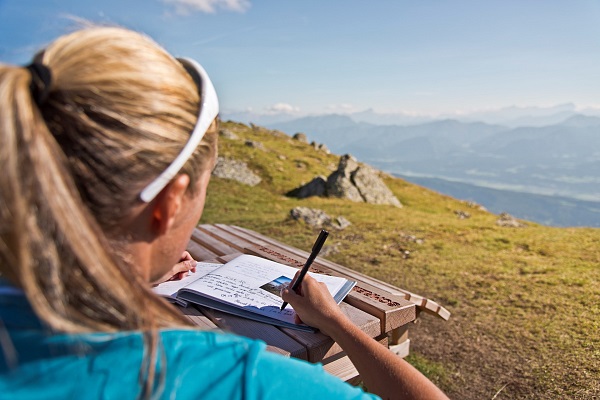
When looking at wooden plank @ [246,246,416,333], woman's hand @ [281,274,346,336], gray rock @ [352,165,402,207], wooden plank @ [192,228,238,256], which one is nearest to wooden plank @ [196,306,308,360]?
woman's hand @ [281,274,346,336]

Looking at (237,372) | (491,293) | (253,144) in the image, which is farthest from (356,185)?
(237,372)

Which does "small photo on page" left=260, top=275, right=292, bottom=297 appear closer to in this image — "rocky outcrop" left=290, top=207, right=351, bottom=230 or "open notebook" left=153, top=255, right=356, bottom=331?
"open notebook" left=153, top=255, right=356, bottom=331

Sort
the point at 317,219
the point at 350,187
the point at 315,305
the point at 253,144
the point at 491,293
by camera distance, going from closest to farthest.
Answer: the point at 315,305 < the point at 491,293 < the point at 317,219 < the point at 350,187 < the point at 253,144

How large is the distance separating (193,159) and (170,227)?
241 millimetres

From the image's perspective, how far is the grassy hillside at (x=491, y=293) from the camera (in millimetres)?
5000

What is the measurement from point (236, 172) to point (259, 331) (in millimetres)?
22822

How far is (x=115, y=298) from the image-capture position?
105cm

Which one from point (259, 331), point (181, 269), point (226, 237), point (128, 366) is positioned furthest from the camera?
point (226, 237)

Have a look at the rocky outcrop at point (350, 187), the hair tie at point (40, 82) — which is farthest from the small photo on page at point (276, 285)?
the rocky outcrop at point (350, 187)

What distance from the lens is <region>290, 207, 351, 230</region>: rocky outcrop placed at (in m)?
12.7

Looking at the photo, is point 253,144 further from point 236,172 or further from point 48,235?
point 48,235

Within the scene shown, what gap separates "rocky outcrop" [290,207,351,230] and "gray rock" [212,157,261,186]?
36.4 ft

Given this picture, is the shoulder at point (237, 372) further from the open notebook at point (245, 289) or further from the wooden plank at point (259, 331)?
the open notebook at point (245, 289)

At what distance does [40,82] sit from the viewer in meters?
1.01
